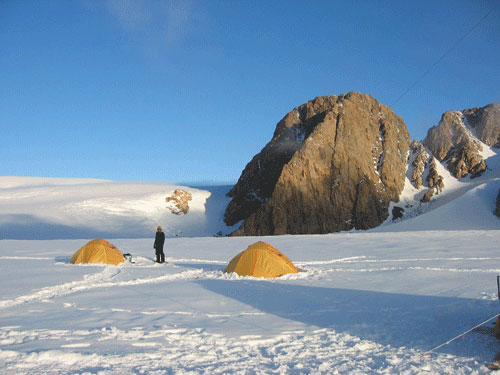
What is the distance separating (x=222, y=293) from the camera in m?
11.5

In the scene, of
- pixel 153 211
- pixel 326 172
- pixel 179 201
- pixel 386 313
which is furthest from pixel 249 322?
pixel 179 201

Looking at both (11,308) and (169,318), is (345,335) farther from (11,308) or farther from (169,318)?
(11,308)

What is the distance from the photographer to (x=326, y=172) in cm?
7669

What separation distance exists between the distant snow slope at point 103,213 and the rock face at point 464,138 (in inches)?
2345

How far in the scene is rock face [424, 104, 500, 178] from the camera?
9112 cm

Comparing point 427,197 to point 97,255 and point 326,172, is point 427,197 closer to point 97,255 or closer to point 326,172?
point 326,172

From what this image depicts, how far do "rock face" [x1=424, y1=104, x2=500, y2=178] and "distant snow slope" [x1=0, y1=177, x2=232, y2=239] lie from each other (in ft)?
195

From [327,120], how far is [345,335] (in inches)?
3060

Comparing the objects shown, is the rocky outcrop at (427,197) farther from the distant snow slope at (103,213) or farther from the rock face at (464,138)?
the distant snow slope at (103,213)

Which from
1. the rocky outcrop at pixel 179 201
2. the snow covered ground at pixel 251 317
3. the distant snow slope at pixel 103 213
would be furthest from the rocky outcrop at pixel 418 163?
the snow covered ground at pixel 251 317

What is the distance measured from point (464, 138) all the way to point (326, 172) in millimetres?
50363

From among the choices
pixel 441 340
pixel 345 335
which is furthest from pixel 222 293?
pixel 441 340

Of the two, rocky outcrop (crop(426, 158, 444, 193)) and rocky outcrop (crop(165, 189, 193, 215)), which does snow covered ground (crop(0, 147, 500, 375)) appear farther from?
rocky outcrop (crop(426, 158, 444, 193))

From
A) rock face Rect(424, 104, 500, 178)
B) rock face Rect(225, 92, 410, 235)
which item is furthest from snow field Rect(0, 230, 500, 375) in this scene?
rock face Rect(424, 104, 500, 178)
